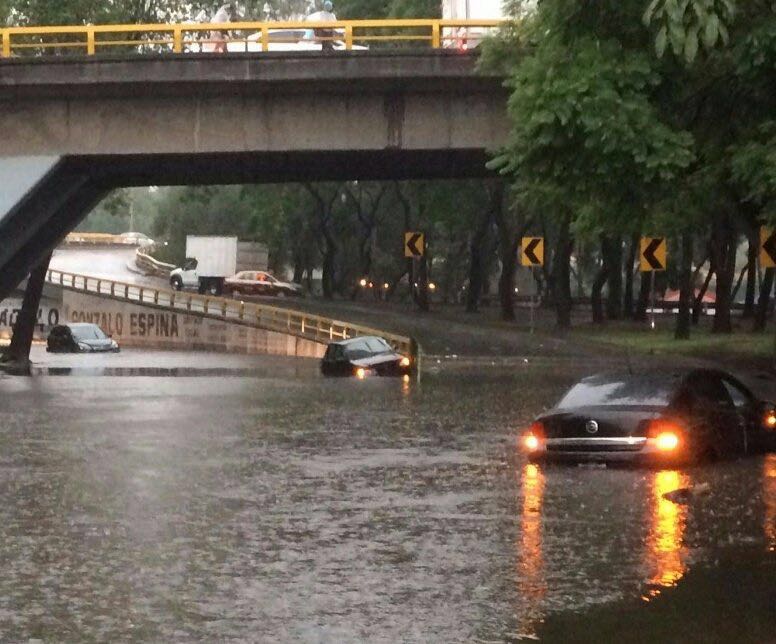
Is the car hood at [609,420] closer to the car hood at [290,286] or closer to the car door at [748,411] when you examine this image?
the car door at [748,411]

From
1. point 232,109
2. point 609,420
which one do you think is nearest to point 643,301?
point 232,109

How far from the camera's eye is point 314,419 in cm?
3045

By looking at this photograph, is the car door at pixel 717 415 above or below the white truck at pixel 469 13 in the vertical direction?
below

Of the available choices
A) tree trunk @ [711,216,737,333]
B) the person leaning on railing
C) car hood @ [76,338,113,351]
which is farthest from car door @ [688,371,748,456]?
car hood @ [76,338,113,351]

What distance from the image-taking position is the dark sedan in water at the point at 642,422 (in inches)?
805

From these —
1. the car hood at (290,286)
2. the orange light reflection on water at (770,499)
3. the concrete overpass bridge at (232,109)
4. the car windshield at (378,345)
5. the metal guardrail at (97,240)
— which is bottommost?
the car windshield at (378,345)

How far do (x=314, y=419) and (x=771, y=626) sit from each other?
19.9 m

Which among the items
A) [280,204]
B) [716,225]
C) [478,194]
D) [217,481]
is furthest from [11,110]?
[280,204]

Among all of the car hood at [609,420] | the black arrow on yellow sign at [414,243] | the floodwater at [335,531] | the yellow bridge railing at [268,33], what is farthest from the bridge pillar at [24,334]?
the car hood at [609,420]

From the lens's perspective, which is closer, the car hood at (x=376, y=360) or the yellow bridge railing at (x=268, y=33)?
the yellow bridge railing at (x=268, y=33)

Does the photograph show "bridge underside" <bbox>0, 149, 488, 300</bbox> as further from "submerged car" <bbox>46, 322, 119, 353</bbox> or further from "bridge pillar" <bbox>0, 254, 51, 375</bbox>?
"submerged car" <bbox>46, 322, 119, 353</bbox>

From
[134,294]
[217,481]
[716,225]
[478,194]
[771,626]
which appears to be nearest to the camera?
[771,626]

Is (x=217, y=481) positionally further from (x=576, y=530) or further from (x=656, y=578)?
(x=656, y=578)

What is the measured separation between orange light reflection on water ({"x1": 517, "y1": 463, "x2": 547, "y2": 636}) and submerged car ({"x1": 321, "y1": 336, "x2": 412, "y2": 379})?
91.2 ft
